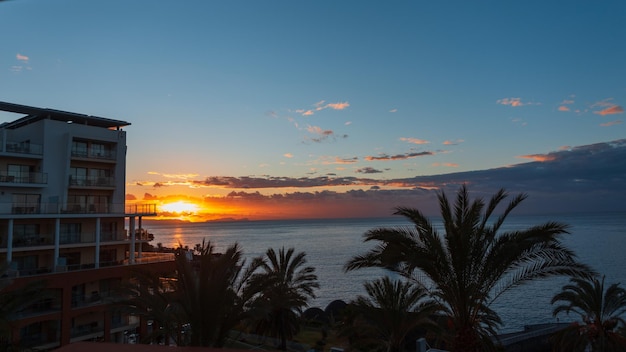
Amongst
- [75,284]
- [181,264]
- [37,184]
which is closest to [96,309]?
[75,284]

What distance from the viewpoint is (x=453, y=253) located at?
1240cm

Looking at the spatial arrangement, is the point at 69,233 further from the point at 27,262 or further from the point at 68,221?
the point at 27,262

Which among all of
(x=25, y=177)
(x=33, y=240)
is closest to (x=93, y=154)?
(x=25, y=177)

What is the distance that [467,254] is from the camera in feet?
40.6

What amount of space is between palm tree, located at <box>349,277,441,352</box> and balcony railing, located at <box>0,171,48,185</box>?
87.7 feet

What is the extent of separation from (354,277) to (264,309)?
188 ft

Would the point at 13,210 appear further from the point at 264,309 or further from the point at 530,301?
the point at 530,301

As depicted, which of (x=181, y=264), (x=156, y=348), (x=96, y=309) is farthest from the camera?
(x=96, y=309)

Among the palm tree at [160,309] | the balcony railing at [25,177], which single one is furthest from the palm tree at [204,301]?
the balcony railing at [25,177]

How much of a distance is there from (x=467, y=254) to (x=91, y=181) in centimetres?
3282

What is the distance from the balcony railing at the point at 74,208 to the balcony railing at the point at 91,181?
5.52 ft

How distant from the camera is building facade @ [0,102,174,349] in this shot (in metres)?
31.0

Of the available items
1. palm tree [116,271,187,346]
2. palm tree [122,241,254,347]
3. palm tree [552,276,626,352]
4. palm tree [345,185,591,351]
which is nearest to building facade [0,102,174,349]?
palm tree [116,271,187,346]

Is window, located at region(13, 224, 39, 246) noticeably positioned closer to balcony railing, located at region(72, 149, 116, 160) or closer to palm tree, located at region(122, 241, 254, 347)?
balcony railing, located at region(72, 149, 116, 160)
